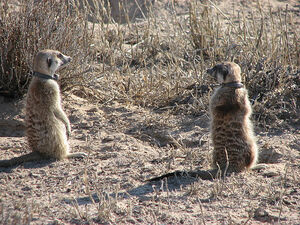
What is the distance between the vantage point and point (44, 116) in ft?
13.8

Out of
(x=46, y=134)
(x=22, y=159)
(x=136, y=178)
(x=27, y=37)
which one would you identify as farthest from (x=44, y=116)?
(x=27, y=37)

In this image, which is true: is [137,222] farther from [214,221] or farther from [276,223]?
[276,223]

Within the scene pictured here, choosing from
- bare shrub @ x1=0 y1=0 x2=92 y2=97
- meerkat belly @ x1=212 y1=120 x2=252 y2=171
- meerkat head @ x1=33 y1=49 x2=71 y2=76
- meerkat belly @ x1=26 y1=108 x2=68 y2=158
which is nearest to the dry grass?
bare shrub @ x1=0 y1=0 x2=92 y2=97

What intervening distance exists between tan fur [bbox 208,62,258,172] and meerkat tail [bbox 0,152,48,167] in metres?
1.61

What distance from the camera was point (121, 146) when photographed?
4766 millimetres

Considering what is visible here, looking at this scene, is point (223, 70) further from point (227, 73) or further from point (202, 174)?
point (202, 174)

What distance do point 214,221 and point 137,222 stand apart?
1.78ft

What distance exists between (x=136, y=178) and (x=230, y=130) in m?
0.90

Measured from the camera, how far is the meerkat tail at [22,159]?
164 inches

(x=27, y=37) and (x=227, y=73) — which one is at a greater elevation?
(x=27, y=37)

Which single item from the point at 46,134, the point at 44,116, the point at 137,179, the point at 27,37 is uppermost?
the point at 27,37

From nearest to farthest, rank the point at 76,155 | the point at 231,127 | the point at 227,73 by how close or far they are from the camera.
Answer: the point at 231,127, the point at 227,73, the point at 76,155

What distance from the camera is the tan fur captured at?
3.98 m

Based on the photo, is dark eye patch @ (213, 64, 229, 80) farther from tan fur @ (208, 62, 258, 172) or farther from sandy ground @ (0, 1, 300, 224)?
sandy ground @ (0, 1, 300, 224)
